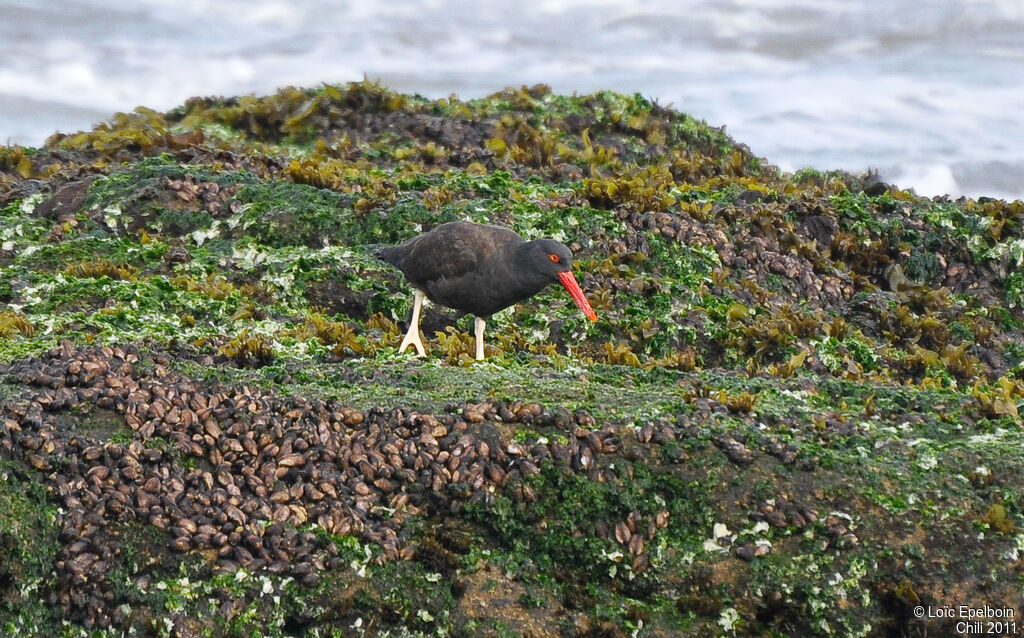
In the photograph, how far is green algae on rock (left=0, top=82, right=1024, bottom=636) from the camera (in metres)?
5.18

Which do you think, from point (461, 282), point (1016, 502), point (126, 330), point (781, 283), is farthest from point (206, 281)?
point (1016, 502)

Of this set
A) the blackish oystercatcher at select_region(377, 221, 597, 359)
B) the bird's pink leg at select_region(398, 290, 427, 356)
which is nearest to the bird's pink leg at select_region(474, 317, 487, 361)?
the blackish oystercatcher at select_region(377, 221, 597, 359)

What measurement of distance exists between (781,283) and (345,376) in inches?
192

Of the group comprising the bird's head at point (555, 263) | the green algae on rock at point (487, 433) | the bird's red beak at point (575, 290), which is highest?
the bird's head at point (555, 263)

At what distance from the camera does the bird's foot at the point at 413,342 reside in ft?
26.9

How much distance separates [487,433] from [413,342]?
8.43 ft

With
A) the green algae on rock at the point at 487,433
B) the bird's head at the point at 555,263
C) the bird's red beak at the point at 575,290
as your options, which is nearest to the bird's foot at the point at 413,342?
the green algae on rock at the point at 487,433

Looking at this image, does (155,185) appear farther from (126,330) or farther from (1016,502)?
(1016,502)

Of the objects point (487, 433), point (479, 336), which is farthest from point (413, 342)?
point (487, 433)

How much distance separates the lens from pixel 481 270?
836cm

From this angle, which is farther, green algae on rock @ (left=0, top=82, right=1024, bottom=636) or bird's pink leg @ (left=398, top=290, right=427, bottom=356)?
bird's pink leg @ (left=398, top=290, right=427, bottom=356)

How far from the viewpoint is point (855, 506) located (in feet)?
18.4

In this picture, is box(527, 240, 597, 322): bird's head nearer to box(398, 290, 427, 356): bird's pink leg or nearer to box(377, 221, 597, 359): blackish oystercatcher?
box(377, 221, 597, 359): blackish oystercatcher

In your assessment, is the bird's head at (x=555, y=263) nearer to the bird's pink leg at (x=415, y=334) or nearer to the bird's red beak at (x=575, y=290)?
the bird's red beak at (x=575, y=290)
